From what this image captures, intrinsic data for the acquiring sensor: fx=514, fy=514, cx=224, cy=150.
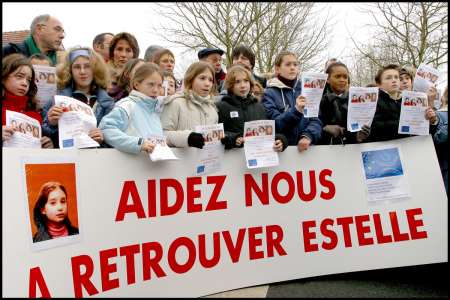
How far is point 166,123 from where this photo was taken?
3.93m

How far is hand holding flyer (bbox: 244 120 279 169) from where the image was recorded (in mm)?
3875

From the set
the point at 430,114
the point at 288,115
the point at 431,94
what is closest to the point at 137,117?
the point at 288,115

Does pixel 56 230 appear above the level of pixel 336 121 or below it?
below

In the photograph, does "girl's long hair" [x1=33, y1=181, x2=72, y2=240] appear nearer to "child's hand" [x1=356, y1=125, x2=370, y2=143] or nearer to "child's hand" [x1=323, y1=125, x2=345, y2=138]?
"child's hand" [x1=323, y1=125, x2=345, y2=138]

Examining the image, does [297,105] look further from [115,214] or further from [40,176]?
[40,176]

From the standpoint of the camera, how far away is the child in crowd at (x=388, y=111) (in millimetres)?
4426

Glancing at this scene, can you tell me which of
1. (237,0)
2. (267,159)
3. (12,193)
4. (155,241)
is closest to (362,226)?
(267,159)

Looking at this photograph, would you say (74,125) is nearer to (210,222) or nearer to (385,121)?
(210,222)

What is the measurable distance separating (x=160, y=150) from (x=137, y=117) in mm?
356

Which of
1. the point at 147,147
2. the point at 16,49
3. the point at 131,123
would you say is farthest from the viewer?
the point at 16,49

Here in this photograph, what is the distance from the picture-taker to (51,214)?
2.99 m

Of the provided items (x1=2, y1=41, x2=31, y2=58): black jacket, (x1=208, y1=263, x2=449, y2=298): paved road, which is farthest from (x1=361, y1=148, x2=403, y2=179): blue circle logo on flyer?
(x1=2, y1=41, x2=31, y2=58): black jacket

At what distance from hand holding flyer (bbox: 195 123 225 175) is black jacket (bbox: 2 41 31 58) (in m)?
1.78

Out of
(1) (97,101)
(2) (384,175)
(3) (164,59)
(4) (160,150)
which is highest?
(3) (164,59)
